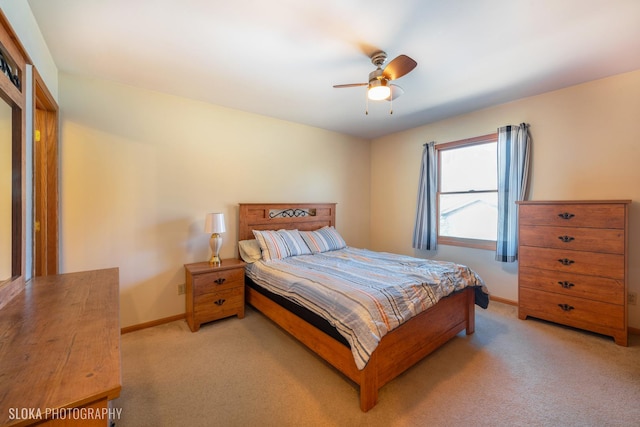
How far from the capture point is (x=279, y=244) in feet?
10.4

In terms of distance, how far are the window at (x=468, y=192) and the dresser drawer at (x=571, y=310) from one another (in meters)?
0.79

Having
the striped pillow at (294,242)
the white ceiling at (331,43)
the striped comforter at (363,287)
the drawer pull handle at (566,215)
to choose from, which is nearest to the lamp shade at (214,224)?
the striped comforter at (363,287)

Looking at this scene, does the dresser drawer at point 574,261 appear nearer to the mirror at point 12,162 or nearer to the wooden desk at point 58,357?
the wooden desk at point 58,357

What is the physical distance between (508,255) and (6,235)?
4355 millimetres

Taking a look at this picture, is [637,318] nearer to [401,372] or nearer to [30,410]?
[401,372]

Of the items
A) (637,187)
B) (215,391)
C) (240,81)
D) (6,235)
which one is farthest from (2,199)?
(637,187)

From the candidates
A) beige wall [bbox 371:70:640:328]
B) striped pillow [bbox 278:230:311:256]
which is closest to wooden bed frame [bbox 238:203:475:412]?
striped pillow [bbox 278:230:311:256]

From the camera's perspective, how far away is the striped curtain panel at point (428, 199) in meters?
3.89

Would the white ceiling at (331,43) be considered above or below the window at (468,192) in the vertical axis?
above

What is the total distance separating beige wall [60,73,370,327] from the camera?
246 centimetres

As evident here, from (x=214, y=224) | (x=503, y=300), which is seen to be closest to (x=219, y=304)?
(x=214, y=224)

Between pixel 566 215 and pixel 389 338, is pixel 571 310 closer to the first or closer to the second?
pixel 566 215

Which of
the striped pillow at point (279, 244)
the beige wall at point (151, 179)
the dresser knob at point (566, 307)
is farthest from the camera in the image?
the striped pillow at point (279, 244)

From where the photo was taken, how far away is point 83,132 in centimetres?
247
